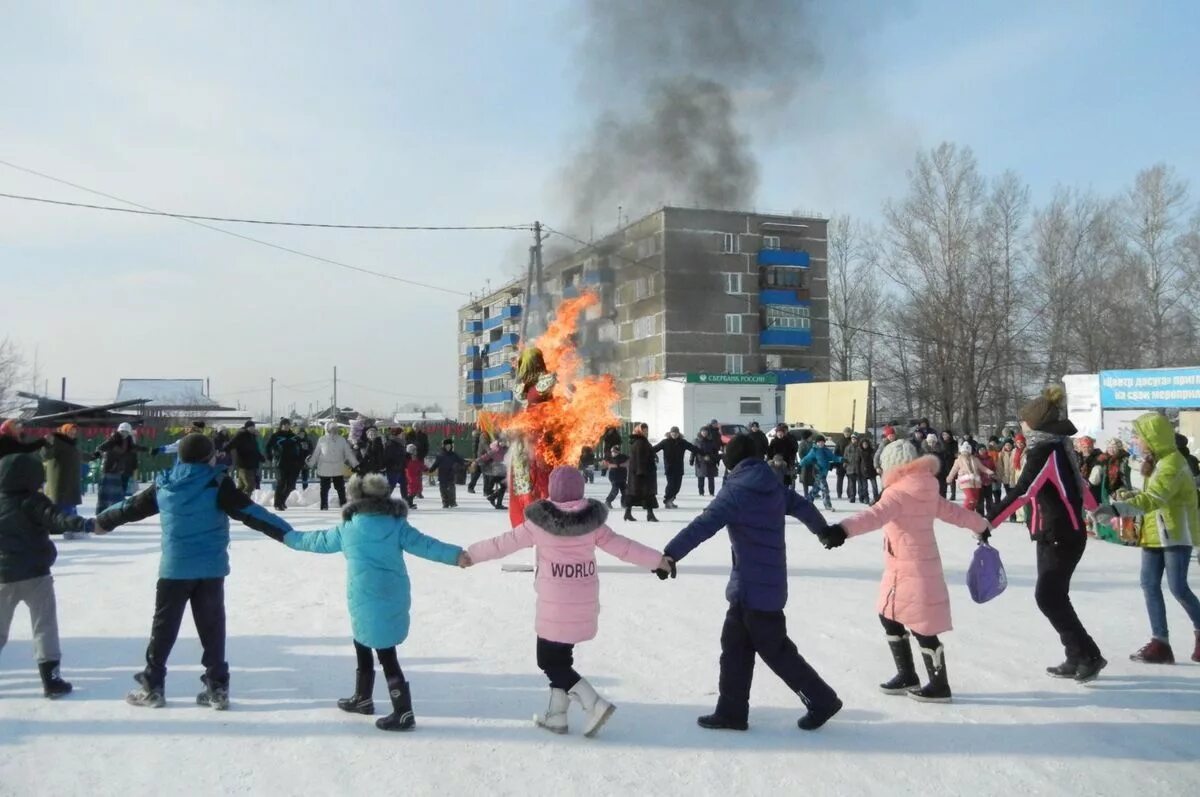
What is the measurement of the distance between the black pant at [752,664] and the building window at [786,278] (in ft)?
180

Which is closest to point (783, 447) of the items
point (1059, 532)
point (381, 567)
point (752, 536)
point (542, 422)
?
point (542, 422)

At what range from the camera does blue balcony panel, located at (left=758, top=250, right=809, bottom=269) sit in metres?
57.9

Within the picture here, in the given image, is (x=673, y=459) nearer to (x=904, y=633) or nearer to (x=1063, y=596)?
(x=1063, y=596)

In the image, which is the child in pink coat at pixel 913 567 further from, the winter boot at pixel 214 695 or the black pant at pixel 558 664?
the winter boot at pixel 214 695

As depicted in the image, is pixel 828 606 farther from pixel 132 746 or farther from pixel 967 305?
pixel 967 305

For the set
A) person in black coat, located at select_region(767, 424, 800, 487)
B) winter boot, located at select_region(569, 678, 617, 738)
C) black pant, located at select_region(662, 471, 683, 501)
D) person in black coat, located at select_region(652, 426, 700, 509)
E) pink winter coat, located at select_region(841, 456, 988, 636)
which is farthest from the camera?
person in black coat, located at select_region(767, 424, 800, 487)

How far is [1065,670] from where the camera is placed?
574 centimetres

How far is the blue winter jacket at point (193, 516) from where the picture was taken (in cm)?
504

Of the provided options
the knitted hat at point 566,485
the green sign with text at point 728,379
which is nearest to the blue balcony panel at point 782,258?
the green sign with text at point 728,379

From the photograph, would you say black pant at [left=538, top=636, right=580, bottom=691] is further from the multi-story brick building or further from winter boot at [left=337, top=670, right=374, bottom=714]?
the multi-story brick building

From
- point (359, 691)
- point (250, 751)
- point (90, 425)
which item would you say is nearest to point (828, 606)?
point (359, 691)

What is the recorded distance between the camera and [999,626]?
7141 millimetres

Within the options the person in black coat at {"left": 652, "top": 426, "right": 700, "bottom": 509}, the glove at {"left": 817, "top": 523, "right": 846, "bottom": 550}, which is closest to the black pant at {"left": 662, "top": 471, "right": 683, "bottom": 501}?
the person in black coat at {"left": 652, "top": 426, "right": 700, "bottom": 509}

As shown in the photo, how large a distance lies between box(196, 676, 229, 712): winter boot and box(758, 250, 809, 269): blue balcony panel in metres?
55.3
